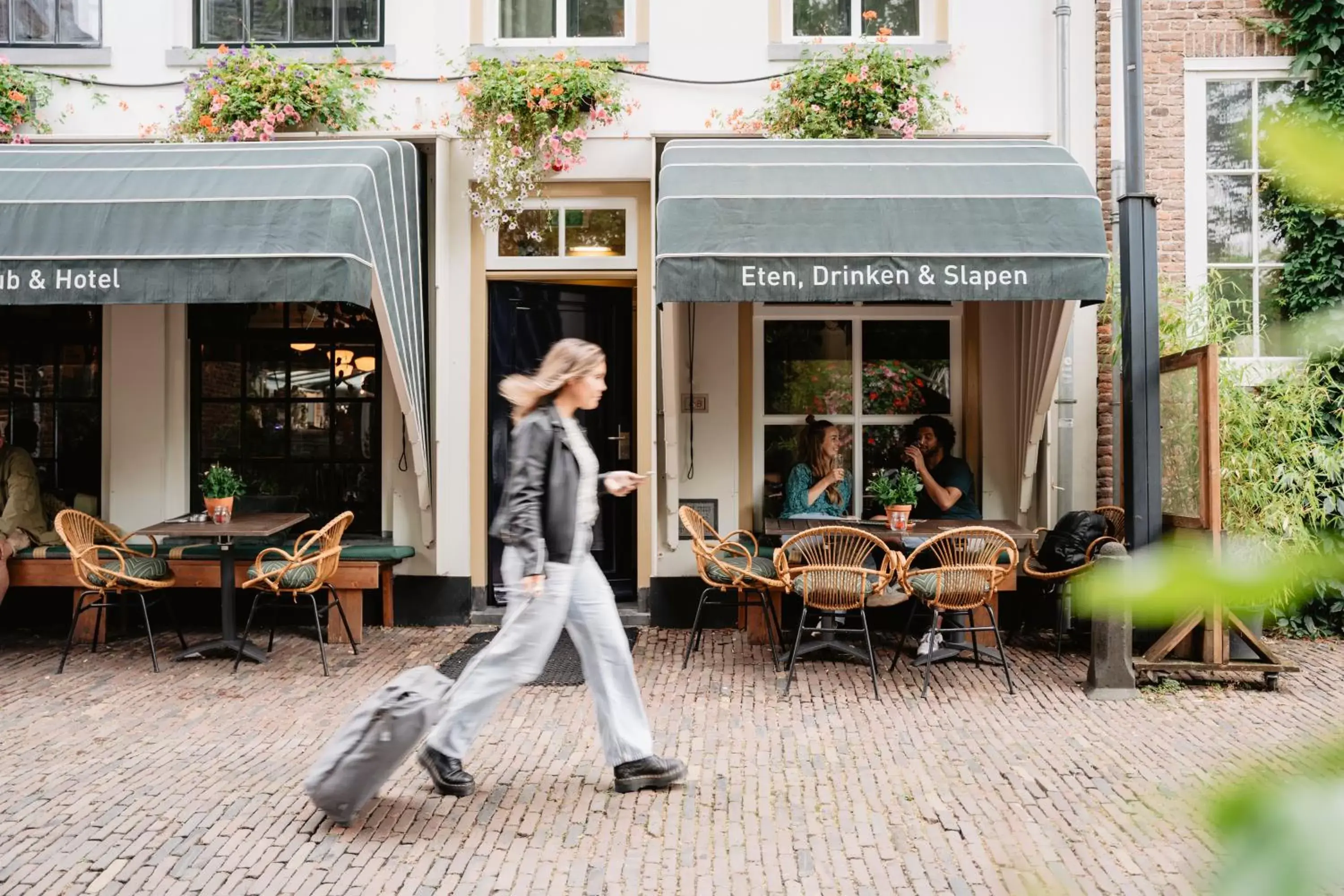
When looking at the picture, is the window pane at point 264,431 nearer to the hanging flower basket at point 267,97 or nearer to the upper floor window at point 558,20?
the hanging flower basket at point 267,97

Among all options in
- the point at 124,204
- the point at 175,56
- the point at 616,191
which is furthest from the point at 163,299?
the point at 616,191

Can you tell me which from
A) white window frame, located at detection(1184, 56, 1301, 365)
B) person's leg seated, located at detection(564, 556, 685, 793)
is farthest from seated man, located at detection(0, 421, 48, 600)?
white window frame, located at detection(1184, 56, 1301, 365)

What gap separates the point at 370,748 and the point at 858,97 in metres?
6.12

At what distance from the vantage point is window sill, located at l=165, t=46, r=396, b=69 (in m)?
8.80

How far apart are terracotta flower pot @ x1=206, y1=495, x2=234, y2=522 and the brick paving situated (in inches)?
39.9

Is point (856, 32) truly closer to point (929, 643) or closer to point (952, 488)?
point (952, 488)

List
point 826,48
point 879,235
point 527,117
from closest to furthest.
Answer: point 879,235 → point 527,117 → point 826,48

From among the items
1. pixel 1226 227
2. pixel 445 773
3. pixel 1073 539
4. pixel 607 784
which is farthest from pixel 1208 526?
pixel 445 773

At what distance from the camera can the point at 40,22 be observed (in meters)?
9.08

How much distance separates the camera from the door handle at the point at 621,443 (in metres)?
9.33

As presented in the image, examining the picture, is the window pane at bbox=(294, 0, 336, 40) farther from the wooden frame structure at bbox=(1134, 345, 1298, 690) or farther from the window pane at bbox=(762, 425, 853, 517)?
the wooden frame structure at bbox=(1134, 345, 1298, 690)

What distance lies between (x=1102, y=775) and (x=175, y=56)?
829cm

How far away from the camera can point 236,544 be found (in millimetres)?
8539

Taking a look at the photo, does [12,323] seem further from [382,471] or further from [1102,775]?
[1102,775]
